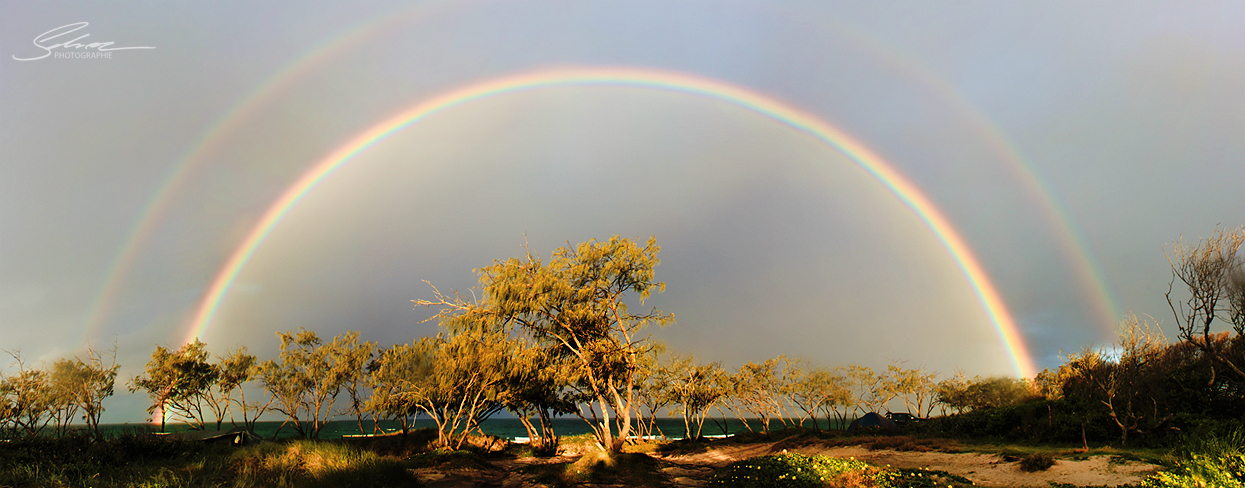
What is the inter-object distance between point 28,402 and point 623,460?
3827 centimetres

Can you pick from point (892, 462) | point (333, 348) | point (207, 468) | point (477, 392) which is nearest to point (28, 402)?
point (333, 348)

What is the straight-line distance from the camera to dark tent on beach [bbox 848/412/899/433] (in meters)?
48.6

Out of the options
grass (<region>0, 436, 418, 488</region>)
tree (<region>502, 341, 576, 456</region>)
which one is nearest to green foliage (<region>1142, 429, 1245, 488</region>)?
grass (<region>0, 436, 418, 488</region>)

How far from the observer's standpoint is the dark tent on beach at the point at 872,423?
159ft

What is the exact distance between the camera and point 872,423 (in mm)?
54156

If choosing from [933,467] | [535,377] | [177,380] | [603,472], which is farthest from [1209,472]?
[177,380]

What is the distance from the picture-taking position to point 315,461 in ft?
57.8

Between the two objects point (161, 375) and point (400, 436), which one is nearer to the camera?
point (400, 436)

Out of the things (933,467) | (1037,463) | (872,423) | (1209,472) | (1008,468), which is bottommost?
(872,423)

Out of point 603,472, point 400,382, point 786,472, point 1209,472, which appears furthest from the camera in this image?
point 400,382

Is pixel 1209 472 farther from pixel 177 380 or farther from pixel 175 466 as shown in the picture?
pixel 177 380

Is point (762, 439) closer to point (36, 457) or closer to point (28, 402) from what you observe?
point (36, 457)

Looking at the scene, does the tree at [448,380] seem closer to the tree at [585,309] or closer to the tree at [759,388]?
the tree at [585,309]

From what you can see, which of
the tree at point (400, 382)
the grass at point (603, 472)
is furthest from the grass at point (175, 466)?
the tree at point (400, 382)
